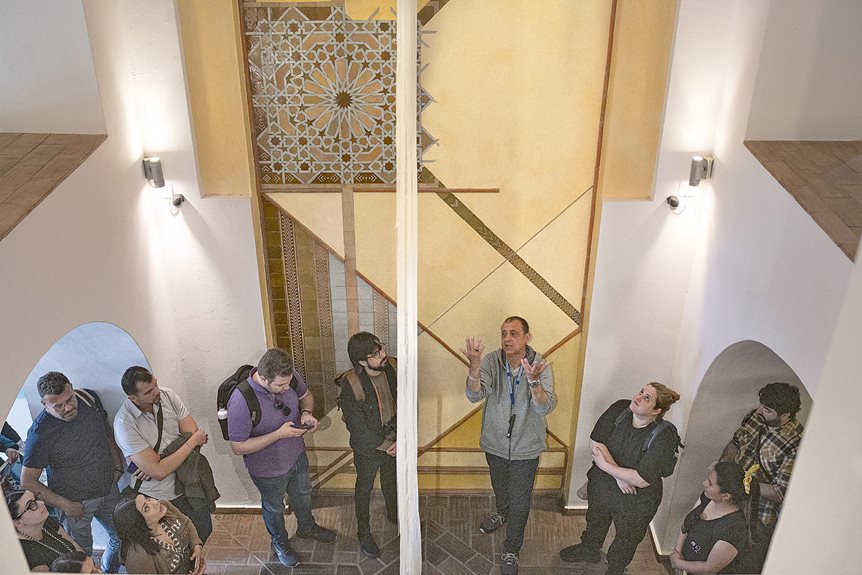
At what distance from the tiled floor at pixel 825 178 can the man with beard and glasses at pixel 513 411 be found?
1762mm

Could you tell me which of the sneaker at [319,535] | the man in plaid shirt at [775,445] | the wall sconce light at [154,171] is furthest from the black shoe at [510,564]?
the wall sconce light at [154,171]

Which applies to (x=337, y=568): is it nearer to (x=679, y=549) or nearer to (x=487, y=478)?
(x=487, y=478)

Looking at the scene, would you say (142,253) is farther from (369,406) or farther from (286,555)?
(286,555)

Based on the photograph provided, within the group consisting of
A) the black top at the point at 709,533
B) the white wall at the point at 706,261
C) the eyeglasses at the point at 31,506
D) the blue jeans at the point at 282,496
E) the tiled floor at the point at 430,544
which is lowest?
the tiled floor at the point at 430,544

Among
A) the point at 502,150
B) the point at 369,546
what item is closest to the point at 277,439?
the point at 369,546

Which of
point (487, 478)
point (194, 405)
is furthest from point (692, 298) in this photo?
point (194, 405)

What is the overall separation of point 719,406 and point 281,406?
2.91 m

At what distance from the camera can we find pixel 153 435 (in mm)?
5145

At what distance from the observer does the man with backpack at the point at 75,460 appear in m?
4.82

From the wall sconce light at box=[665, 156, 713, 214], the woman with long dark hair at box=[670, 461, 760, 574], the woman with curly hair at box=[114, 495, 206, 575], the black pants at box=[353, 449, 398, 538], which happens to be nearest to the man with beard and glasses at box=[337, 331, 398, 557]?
the black pants at box=[353, 449, 398, 538]

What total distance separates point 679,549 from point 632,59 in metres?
2.97

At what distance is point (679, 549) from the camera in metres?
4.89

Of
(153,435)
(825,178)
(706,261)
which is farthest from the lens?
(706,261)

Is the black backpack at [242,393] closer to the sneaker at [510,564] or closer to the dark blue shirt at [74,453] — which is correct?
the dark blue shirt at [74,453]
